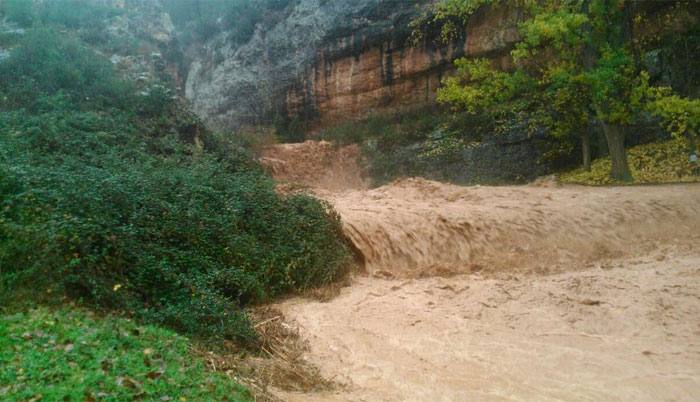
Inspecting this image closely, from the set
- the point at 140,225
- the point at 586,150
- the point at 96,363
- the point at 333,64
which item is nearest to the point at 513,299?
the point at 140,225

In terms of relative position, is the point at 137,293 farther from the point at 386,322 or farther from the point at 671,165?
the point at 671,165

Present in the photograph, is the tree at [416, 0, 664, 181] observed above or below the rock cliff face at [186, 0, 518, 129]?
below

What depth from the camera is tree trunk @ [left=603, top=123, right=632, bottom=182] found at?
573 inches

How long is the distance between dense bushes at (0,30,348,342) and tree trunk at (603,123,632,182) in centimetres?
Result: 865

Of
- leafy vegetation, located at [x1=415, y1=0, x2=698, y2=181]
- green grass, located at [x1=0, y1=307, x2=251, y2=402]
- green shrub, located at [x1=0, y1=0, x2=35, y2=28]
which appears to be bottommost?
green grass, located at [x1=0, y1=307, x2=251, y2=402]

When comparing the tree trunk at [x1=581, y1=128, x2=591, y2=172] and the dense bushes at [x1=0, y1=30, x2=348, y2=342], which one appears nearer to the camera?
the dense bushes at [x1=0, y1=30, x2=348, y2=342]

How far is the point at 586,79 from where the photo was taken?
45.8 ft

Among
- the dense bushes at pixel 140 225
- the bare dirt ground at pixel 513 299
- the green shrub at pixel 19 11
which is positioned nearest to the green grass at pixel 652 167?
the bare dirt ground at pixel 513 299

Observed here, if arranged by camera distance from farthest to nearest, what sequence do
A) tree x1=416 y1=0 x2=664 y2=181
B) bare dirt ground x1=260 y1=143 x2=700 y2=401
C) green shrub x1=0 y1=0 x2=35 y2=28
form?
green shrub x1=0 y1=0 x2=35 y2=28, tree x1=416 y1=0 x2=664 y2=181, bare dirt ground x1=260 y1=143 x2=700 y2=401

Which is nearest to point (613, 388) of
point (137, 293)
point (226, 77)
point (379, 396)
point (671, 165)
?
point (379, 396)

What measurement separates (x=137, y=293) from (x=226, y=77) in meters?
23.5

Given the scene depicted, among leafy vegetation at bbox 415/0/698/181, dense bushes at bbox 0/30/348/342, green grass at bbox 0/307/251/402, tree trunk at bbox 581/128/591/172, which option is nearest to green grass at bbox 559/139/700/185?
tree trunk at bbox 581/128/591/172

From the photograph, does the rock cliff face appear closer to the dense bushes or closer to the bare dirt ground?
the bare dirt ground

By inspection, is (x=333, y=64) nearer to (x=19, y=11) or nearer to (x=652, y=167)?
(x=19, y=11)
